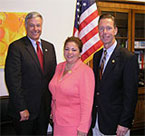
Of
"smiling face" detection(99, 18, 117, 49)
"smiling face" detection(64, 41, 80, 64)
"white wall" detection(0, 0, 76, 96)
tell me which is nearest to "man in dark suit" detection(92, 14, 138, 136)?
Answer: "smiling face" detection(99, 18, 117, 49)

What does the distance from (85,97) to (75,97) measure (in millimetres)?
102

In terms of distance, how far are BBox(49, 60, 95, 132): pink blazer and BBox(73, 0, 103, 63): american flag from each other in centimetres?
98

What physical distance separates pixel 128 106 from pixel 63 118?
62 centimetres

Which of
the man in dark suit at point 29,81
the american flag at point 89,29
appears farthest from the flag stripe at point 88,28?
the man in dark suit at point 29,81

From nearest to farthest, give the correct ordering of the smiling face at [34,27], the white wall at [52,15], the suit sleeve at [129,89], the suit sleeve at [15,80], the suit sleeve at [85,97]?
the suit sleeve at [129,89], the suit sleeve at [85,97], the suit sleeve at [15,80], the smiling face at [34,27], the white wall at [52,15]

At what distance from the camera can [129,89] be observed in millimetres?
1537

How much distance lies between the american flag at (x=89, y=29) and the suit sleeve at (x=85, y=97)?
1093mm

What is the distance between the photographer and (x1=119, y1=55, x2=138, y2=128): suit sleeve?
1518mm

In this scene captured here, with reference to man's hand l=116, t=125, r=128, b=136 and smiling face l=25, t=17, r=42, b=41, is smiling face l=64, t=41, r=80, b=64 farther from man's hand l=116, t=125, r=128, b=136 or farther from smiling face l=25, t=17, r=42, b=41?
man's hand l=116, t=125, r=128, b=136

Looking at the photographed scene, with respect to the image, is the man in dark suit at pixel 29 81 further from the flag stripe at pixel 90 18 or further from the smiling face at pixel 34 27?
the flag stripe at pixel 90 18

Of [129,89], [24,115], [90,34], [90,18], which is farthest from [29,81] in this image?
[90,18]

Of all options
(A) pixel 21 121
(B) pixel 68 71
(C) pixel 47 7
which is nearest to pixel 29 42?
(B) pixel 68 71

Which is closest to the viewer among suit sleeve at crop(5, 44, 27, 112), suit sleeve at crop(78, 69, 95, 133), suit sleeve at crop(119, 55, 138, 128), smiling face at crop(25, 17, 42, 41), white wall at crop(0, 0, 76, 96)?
suit sleeve at crop(119, 55, 138, 128)

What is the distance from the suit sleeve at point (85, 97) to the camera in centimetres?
164
